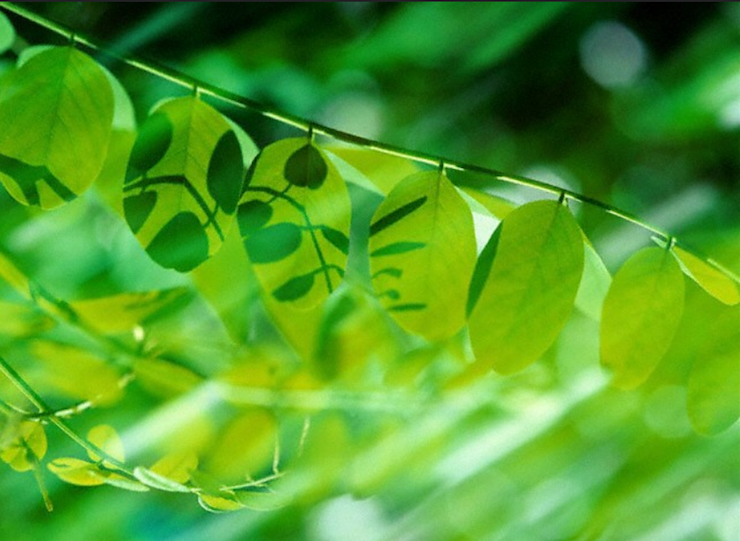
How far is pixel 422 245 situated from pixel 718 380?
5.0 inches

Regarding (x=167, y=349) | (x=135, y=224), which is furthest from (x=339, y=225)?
(x=167, y=349)

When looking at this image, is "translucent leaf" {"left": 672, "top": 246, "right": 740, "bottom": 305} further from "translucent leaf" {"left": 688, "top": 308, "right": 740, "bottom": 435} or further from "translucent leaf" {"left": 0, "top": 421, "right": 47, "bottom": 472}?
"translucent leaf" {"left": 0, "top": 421, "right": 47, "bottom": 472}

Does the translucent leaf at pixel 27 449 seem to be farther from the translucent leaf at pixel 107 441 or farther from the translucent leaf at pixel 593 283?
the translucent leaf at pixel 593 283

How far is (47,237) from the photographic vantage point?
1.33 ft

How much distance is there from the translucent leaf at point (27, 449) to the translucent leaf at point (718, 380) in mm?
258

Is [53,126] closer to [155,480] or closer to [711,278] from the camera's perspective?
[155,480]

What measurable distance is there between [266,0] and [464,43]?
14 cm

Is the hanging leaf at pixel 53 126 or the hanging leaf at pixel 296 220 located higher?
the hanging leaf at pixel 53 126

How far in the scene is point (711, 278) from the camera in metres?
0.25

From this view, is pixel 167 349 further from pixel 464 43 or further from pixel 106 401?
pixel 464 43

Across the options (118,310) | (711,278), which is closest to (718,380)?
(711,278)

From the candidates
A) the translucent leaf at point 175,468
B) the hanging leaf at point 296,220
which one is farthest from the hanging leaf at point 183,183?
the translucent leaf at point 175,468

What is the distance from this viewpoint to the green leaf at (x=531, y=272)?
22 cm

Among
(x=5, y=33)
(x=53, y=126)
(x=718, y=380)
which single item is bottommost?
(x=718, y=380)
